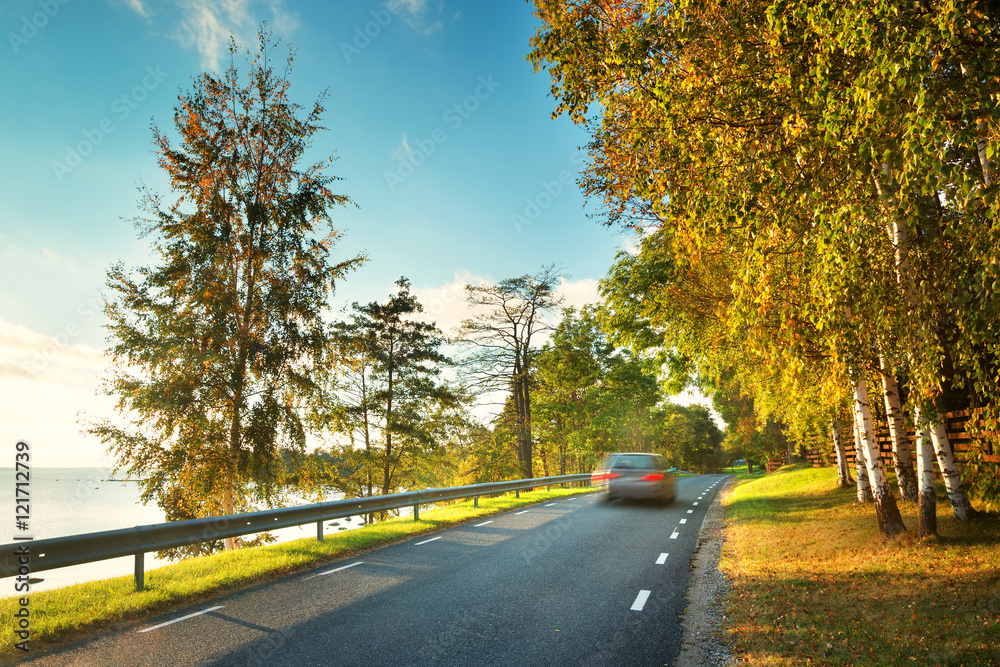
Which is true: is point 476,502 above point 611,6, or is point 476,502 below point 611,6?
below

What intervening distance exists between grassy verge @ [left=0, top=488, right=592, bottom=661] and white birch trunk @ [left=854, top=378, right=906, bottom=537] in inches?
355

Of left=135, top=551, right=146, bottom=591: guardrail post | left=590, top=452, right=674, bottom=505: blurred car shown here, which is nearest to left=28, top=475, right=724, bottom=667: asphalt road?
left=135, top=551, right=146, bottom=591: guardrail post

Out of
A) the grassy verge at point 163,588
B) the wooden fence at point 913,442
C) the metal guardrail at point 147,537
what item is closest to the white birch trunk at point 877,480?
the wooden fence at point 913,442

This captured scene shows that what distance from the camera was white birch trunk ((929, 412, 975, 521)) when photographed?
8.20 metres

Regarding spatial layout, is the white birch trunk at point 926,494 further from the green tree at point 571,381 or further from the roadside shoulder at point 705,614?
the green tree at point 571,381

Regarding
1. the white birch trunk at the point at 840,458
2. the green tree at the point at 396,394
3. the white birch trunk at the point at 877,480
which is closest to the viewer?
the white birch trunk at the point at 877,480

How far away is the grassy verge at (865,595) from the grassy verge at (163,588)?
21.2ft

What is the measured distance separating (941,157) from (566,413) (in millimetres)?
33840

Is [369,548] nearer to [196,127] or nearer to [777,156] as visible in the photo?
[777,156]

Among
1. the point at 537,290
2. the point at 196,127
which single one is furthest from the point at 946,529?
the point at 537,290

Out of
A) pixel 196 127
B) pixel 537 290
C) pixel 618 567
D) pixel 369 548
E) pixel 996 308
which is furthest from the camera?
pixel 537 290

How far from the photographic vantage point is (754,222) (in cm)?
496

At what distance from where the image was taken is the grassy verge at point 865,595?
4.52 meters

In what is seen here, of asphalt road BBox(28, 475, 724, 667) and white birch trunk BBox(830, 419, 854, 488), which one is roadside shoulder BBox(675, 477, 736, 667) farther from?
white birch trunk BBox(830, 419, 854, 488)
